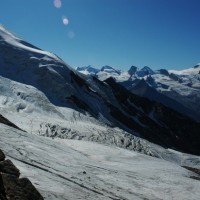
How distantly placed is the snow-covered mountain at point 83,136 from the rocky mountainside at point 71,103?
0.23m

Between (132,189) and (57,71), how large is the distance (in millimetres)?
90179

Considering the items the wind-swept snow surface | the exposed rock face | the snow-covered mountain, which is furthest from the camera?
the snow-covered mountain

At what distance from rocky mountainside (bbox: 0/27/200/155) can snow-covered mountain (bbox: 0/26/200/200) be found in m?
0.23

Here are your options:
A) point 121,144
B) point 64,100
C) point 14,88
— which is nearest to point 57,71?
A: point 64,100

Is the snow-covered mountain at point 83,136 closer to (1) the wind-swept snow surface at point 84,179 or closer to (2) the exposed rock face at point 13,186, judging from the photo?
(1) the wind-swept snow surface at point 84,179

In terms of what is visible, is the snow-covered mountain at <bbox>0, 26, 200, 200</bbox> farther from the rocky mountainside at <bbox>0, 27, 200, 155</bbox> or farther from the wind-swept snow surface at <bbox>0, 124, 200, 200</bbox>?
the rocky mountainside at <bbox>0, 27, 200, 155</bbox>

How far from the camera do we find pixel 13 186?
13.8 metres

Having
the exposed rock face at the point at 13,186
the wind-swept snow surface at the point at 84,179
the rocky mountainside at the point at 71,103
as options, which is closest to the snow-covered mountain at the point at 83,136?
the wind-swept snow surface at the point at 84,179

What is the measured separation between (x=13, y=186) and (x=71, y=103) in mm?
83208

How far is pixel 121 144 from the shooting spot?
72688mm

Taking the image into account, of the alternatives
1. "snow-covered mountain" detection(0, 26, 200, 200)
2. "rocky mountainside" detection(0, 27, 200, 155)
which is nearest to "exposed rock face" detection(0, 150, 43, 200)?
"snow-covered mountain" detection(0, 26, 200, 200)

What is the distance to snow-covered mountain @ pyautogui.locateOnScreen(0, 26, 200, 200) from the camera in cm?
2402

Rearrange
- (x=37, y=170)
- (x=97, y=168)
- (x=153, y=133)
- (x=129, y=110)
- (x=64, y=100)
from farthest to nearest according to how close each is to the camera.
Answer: (x=129, y=110) → (x=153, y=133) → (x=64, y=100) → (x=97, y=168) → (x=37, y=170)

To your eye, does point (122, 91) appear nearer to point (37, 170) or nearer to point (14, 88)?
point (14, 88)
